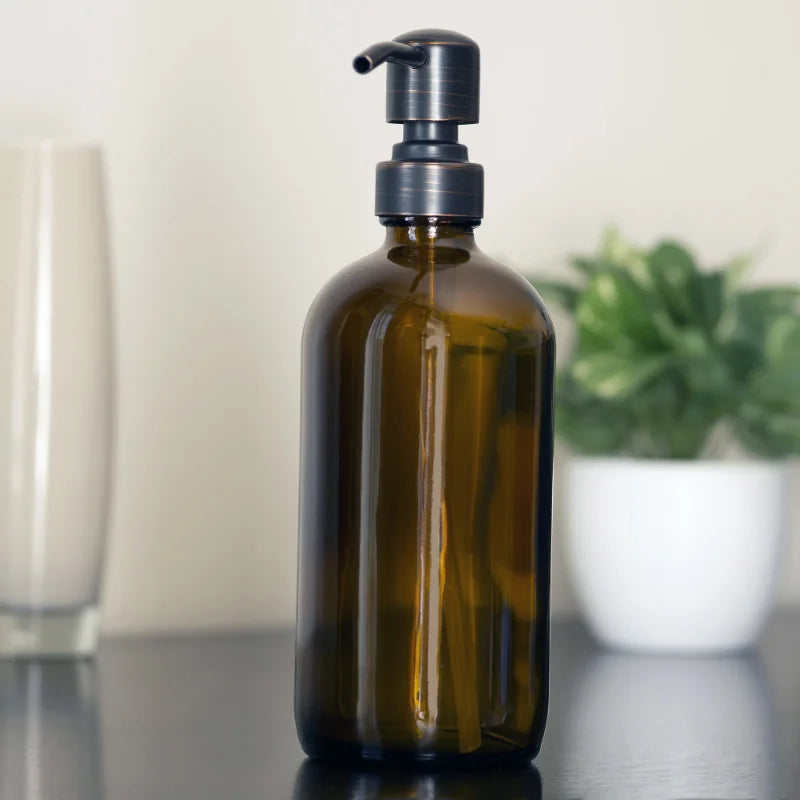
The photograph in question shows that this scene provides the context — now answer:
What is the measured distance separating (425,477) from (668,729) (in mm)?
232

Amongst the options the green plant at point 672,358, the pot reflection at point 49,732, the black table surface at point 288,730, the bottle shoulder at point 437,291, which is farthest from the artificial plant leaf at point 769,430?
the pot reflection at point 49,732

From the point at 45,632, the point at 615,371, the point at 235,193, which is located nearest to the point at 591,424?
the point at 615,371

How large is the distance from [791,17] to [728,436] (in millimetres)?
375

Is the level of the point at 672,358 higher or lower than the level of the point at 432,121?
lower

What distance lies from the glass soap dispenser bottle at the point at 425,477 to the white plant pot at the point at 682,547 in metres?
0.34

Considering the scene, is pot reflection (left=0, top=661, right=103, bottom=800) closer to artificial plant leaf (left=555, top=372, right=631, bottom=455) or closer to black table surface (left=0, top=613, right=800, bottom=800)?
black table surface (left=0, top=613, right=800, bottom=800)

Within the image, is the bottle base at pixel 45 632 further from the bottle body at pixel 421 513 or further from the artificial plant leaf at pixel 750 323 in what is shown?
the artificial plant leaf at pixel 750 323

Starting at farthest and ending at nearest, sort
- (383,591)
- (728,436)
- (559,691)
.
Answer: (728,436) < (559,691) < (383,591)

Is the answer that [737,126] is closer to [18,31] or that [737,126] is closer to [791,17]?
[791,17]

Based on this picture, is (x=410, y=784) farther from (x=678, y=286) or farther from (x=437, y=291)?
(x=678, y=286)

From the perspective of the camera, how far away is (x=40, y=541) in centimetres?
81

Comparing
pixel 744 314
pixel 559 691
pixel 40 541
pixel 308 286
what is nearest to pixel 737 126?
pixel 744 314

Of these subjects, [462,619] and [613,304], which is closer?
[462,619]

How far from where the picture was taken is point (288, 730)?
67 centimetres
